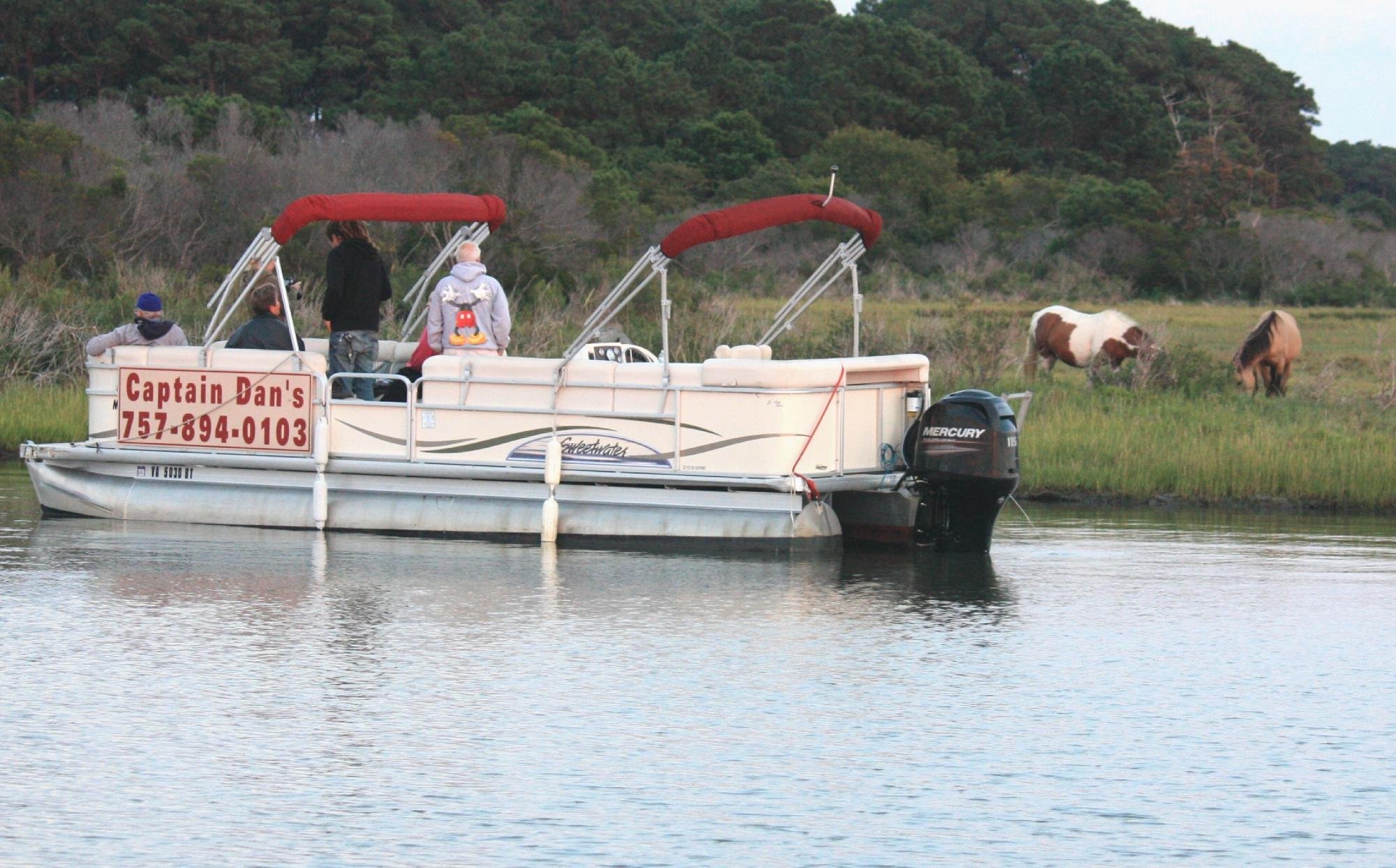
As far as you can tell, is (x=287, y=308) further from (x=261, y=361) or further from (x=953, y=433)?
(x=953, y=433)

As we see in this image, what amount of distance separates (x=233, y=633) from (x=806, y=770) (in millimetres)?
3587

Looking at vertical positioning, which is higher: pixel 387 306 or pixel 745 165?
pixel 745 165

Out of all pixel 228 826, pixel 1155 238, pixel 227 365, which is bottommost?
pixel 228 826

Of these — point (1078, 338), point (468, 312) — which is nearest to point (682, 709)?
point (468, 312)

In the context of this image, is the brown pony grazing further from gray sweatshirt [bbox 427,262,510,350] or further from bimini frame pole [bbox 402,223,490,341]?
gray sweatshirt [bbox 427,262,510,350]

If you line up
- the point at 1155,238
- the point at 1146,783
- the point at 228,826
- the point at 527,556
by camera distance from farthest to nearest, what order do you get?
the point at 1155,238, the point at 527,556, the point at 1146,783, the point at 228,826

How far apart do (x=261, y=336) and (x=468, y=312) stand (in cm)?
150

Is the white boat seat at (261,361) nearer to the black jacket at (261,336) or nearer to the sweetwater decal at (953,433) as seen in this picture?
the black jacket at (261,336)

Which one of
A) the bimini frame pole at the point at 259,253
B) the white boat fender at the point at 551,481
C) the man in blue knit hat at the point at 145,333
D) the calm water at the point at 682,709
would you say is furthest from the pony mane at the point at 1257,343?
the bimini frame pole at the point at 259,253

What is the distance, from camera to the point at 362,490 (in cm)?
1434

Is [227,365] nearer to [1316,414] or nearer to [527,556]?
[527,556]

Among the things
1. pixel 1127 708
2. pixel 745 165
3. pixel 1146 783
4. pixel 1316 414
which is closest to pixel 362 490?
pixel 1127 708

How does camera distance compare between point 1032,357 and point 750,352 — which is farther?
point 1032,357

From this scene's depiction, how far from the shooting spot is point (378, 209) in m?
14.5
